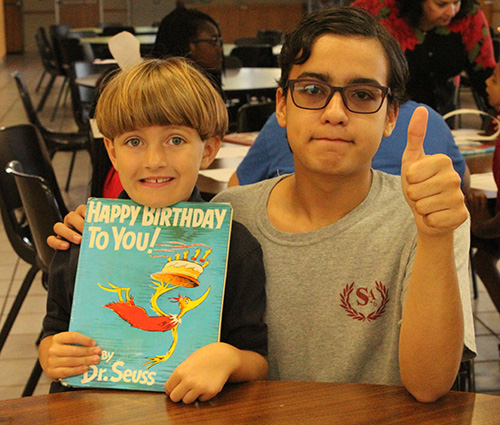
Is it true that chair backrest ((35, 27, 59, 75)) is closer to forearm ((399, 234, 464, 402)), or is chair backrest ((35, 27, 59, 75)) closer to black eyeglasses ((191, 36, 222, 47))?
black eyeglasses ((191, 36, 222, 47))

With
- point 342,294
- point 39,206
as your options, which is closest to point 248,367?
point 342,294

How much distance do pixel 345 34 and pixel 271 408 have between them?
662 millimetres

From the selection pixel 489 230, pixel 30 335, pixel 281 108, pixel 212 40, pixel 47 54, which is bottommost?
pixel 30 335

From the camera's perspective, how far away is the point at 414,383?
98cm

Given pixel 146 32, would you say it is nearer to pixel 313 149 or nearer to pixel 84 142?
pixel 84 142

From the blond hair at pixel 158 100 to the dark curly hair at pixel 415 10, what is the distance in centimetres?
212

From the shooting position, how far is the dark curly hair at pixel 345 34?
1233 millimetres

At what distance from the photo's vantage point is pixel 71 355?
106 cm

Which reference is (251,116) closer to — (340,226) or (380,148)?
(380,148)

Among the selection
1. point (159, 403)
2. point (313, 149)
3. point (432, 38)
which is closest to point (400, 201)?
point (313, 149)

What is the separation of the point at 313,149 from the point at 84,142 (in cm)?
373

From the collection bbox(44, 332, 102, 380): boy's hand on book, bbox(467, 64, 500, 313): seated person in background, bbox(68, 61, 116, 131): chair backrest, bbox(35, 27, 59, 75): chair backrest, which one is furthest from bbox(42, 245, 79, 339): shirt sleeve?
bbox(35, 27, 59, 75): chair backrest

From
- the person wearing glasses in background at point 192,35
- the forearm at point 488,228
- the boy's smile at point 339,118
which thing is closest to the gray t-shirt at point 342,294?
the boy's smile at point 339,118

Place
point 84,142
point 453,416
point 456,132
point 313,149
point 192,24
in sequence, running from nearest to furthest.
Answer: point 453,416 → point 313,149 → point 456,132 → point 192,24 → point 84,142
